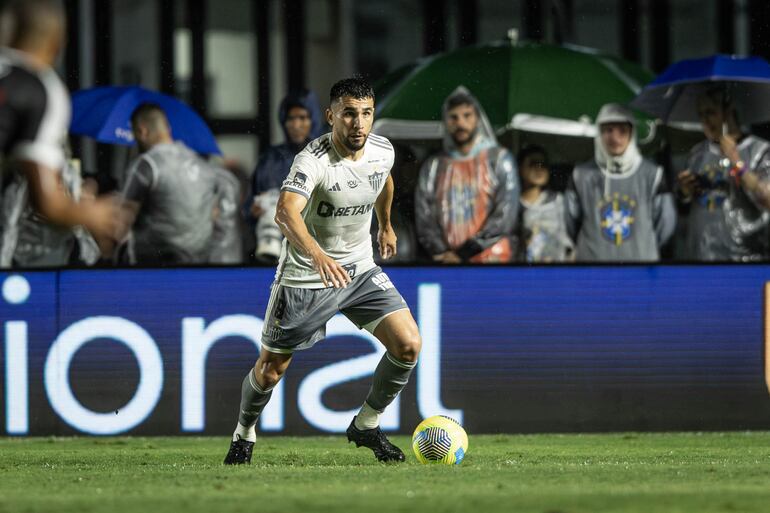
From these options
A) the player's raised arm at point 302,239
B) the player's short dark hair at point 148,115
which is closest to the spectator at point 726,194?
the player's raised arm at point 302,239

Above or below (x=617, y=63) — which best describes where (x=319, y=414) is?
below

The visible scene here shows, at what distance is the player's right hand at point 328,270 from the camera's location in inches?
316

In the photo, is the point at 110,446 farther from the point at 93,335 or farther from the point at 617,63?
the point at 617,63

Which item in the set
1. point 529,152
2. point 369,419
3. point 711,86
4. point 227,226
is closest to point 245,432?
point 369,419

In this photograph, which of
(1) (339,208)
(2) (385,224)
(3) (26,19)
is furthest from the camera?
(2) (385,224)

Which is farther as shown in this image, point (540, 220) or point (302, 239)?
point (540, 220)

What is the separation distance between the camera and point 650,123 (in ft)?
36.7

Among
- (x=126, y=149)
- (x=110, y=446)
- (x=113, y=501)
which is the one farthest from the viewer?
(x=126, y=149)

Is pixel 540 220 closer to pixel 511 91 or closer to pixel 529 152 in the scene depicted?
pixel 529 152

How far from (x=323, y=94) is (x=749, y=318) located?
3469 mm

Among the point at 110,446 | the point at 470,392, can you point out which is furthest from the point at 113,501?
the point at 470,392

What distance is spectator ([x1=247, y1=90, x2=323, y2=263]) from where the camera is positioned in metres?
11.1

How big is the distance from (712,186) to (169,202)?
3.91 meters

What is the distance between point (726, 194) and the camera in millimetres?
11039
